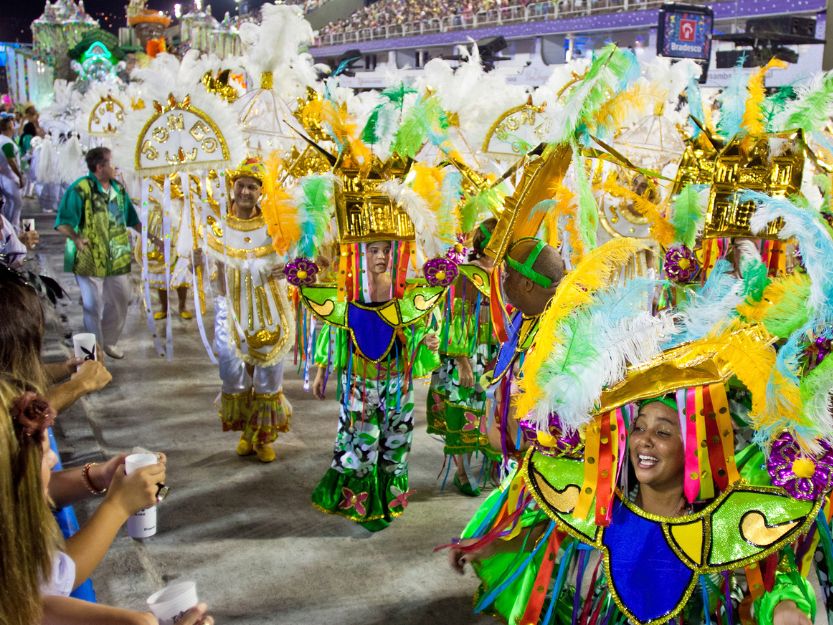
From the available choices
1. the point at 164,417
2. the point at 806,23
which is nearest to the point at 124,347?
the point at 164,417

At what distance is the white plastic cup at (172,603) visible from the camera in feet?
6.12

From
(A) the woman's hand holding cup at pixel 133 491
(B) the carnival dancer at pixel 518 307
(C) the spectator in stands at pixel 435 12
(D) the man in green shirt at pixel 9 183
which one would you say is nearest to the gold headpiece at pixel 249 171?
(B) the carnival dancer at pixel 518 307

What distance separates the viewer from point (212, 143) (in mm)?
4523

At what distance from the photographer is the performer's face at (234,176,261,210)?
16.5ft

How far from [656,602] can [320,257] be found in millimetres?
2780

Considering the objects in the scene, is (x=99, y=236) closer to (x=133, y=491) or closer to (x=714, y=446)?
(x=133, y=491)

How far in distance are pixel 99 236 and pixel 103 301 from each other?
0.63 metres

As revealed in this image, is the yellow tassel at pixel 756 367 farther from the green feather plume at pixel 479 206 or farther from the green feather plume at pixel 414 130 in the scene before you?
the green feather plume at pixel 414 130

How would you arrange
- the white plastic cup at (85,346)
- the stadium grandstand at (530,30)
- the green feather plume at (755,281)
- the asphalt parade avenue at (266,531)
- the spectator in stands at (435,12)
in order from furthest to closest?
the spectator in stands at (435,12), the stadium grandstand at (530,30), the asphalt parade avenue at (266,531), the white plastic cup at (85,346), the green feather plume at (755,281)

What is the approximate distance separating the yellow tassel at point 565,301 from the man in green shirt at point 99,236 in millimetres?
5120

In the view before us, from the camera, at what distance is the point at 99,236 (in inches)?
263

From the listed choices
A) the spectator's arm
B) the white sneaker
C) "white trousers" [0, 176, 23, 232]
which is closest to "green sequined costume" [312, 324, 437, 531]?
the spectator's arm

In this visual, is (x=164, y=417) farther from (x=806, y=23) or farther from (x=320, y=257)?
(x=806, y=23)

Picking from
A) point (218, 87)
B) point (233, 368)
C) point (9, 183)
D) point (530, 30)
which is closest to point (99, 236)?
point (218, 87)
